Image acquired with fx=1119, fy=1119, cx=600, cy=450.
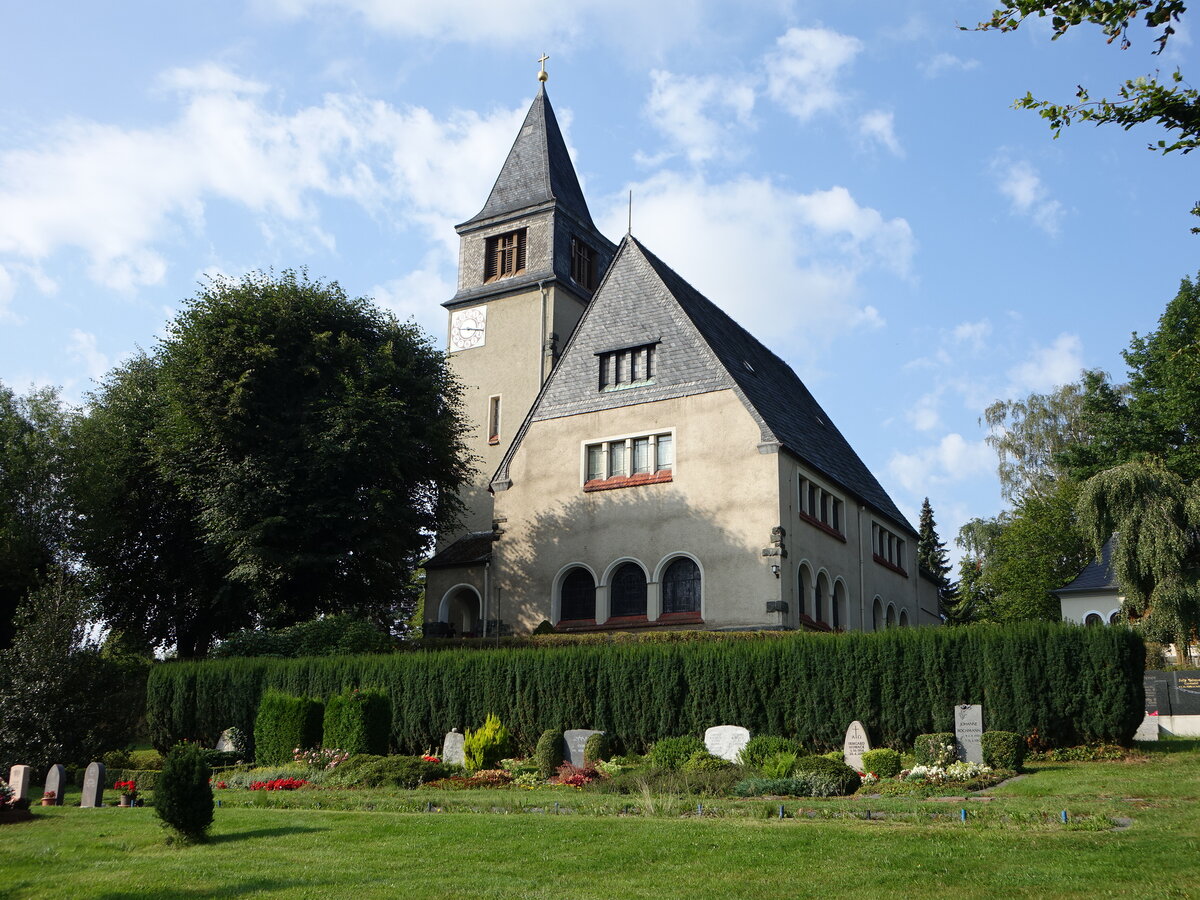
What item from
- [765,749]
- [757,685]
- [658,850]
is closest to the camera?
[658,850]

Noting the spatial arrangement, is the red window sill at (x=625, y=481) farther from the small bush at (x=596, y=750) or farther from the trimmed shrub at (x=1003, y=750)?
the trimmed shrub at (x=1003, y=750)

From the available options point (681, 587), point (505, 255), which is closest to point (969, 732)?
point (681, 587)

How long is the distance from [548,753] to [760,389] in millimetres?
17364

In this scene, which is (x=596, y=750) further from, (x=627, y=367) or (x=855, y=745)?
(x=627, y=367)

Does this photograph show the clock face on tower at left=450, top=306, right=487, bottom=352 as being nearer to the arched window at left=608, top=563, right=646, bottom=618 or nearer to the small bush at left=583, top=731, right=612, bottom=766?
the arched window at left=608, top=563, right=646, bottom=618

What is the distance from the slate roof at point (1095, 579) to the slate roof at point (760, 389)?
37.5 feet

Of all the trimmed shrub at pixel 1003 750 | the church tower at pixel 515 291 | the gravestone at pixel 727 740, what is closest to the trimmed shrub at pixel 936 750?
the trimmed shrub at pixel 1003 750

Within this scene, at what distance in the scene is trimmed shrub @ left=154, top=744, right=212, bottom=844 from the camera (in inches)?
585

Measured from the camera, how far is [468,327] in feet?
156

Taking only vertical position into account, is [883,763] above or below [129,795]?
above

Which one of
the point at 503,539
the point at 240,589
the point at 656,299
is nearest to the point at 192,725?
the point at 240,589

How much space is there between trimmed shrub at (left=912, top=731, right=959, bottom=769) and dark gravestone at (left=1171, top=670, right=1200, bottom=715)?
42.3ft

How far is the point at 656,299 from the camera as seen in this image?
37.9 metres

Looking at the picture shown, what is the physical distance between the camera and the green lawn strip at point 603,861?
36.2 feet
